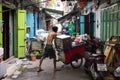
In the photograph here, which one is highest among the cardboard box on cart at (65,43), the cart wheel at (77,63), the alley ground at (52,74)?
the cardboard box on cart at (65,43)

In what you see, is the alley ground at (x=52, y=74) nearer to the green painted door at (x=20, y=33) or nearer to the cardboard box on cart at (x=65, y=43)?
the cardboard box on cart at (x=65, y=43)

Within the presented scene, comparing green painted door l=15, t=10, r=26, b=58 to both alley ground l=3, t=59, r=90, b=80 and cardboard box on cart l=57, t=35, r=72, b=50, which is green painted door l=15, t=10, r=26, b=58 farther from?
cardboard box on cart l=57, t=35, r=72, b=50

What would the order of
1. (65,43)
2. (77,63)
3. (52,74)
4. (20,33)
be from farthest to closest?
(20,33) → (77,63) → (65,43) → (52,74)

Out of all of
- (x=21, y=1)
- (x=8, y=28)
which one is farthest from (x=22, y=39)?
(x=21, y=1)

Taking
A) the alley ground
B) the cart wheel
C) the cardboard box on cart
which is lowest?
the alley ground

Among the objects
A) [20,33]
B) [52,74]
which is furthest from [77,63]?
[20,33]

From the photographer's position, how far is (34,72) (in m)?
13.5

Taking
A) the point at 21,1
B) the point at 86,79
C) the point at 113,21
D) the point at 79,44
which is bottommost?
the point at 86,79

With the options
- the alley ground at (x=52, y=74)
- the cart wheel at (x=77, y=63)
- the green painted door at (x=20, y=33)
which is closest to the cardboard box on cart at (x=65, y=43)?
the cart wheel at (x=77, y=63)

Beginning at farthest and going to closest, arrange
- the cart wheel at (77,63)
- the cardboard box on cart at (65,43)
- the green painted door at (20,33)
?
the green painted door at (20,33)
the cart wheel at (77,63)
the cardboard box on cart at (65,43)

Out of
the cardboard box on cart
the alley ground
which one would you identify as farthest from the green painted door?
the cardboard box on cart

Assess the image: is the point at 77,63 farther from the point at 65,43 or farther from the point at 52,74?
the point at 52,74

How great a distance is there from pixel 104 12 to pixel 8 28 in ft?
16.9

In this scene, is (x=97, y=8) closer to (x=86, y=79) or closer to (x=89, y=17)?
(x=89, y=17)
